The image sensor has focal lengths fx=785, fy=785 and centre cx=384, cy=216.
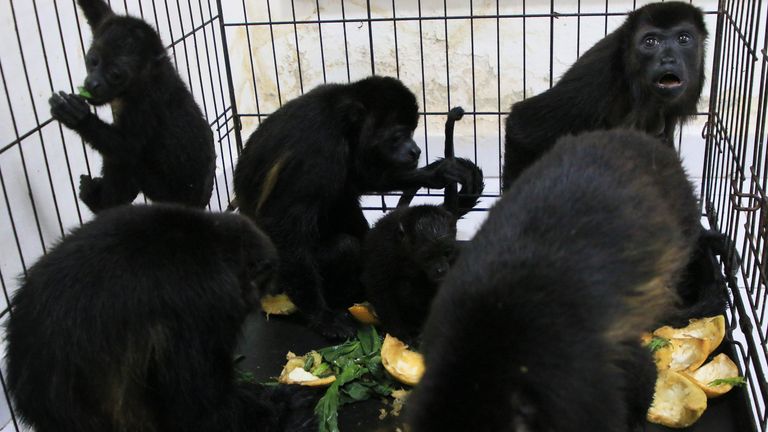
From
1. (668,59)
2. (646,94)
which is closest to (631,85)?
(646,94)

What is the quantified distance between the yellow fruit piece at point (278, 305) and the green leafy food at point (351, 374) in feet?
1.50

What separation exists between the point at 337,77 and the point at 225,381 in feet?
14.9

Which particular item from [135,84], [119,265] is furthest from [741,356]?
[135,84]

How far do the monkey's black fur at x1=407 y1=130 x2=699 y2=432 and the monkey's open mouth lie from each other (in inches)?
54.4

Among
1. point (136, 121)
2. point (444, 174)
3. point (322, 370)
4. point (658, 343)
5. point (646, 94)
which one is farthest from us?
point (444, 174)

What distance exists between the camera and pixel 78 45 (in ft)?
15.1

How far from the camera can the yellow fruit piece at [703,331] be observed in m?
3.80

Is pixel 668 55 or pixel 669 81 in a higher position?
pixel 668 55

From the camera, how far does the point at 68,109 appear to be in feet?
12.4

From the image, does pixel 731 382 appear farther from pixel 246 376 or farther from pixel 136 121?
pixel 136 121

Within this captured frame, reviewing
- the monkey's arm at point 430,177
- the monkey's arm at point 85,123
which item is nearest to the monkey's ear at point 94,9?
the monkey's arm at point 85,123

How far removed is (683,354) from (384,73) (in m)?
4.04

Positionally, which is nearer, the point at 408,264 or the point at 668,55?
the point at 408,264

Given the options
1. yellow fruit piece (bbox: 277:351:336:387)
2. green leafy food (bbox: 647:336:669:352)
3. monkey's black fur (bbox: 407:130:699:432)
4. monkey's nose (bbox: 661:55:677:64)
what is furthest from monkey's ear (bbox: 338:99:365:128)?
green leafy food (bbox: 647:336:669:352)
